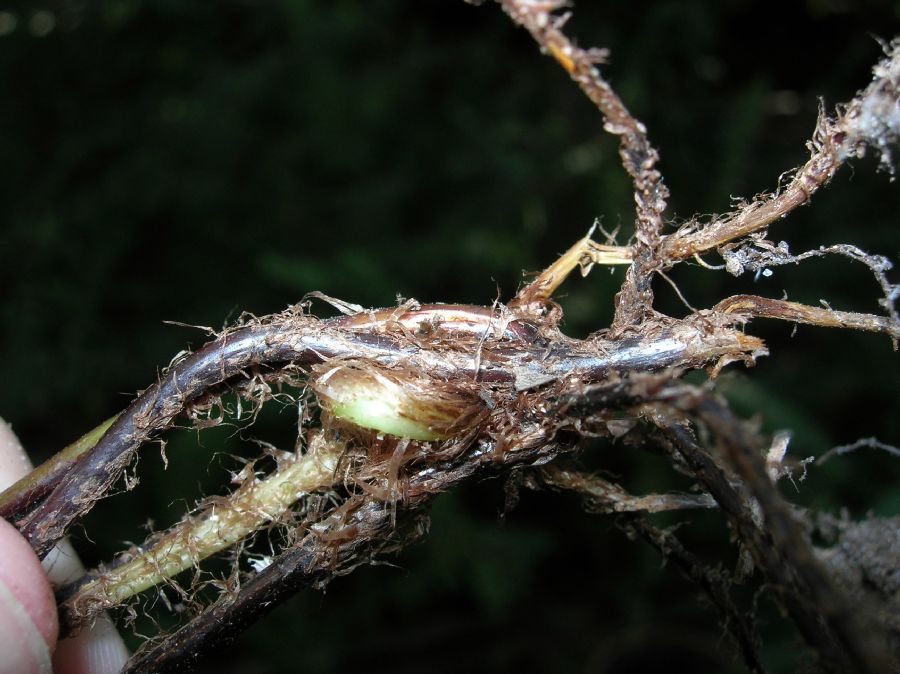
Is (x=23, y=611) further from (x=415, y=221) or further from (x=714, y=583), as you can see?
(x=415, y=221)

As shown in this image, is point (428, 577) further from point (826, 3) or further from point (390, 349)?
point (826, 3)

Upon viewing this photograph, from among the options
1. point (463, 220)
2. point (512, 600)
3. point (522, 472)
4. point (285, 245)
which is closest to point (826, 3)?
point (463, 220)

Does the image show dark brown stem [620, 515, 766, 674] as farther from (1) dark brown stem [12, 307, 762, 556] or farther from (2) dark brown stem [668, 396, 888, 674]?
(1) dark brown stem [12, 307, 762, 556]

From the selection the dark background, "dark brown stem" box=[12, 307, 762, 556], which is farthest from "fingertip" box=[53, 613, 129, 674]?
the dark background

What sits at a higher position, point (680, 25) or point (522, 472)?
point (680, 25)

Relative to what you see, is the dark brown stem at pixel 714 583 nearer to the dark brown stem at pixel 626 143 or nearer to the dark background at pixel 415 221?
the dark brown stem at pixel 626 143

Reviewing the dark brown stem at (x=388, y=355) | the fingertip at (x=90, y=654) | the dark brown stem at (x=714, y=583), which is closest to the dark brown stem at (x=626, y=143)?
the dark brown stem at (x=388, y=355)

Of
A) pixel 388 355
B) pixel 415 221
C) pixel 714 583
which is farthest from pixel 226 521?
pixel 415 221

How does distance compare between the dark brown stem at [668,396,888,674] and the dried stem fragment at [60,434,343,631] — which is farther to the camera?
the dried stem fragment at [60,434,343,631]

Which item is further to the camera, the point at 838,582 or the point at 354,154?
the point at 354,154
